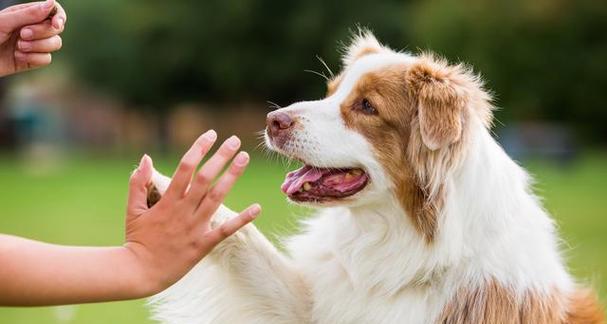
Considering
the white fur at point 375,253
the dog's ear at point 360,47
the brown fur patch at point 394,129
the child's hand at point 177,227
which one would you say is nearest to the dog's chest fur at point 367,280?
the white fur at point 375,253

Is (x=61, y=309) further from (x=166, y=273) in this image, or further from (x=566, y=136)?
(x=566, y=136)

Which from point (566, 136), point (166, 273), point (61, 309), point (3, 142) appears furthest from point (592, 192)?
point (3, 142)

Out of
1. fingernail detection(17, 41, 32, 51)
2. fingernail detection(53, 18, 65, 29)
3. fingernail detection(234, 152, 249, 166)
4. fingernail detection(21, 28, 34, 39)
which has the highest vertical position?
fingernail detection(53, 18, 65, 29)

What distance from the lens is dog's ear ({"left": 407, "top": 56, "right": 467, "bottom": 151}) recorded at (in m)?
4.02

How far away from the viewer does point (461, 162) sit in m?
4.07

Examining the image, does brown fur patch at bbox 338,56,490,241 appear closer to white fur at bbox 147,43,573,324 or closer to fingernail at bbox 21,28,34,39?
white fur at bbox 147,43,573,324

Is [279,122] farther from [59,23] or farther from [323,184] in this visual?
[59,23]

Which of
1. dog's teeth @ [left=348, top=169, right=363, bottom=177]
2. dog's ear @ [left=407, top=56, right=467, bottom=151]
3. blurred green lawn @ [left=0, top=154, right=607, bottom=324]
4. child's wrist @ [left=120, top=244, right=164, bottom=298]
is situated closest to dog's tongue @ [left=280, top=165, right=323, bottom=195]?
dog's teeth @ [left=348, top=169, right=363, bottom=177]

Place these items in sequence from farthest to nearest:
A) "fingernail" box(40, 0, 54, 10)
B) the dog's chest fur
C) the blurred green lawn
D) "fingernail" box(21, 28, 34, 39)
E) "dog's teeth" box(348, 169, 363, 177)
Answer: the blurred green lawn, "dog's teeth" box(348, 169, 363, 177), the dog's chest fur, "fingernail" box(21, 28, 34, 39), "fingernail" box(40, 0, 54, 10)

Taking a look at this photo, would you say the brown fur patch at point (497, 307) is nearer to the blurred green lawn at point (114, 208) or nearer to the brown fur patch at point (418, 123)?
the brown fur patch at point (418, 123)

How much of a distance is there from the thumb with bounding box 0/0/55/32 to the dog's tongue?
1363 millimetres

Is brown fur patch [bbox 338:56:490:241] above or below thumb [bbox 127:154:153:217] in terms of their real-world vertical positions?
above

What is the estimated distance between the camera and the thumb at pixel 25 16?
323cm

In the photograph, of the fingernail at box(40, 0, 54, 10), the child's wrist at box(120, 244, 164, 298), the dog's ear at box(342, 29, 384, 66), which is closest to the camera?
the child's wrist at box(120, 244, 164, 298)
